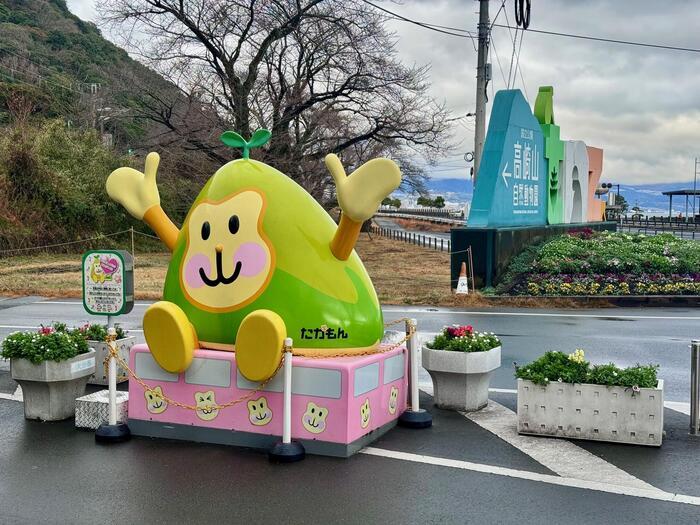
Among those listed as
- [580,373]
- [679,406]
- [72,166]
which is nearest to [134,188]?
[580,373]

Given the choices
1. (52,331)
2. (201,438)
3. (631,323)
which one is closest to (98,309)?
(52,331)

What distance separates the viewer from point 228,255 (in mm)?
7145

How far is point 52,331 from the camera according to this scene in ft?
26.5

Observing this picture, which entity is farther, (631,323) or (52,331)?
(631,323)

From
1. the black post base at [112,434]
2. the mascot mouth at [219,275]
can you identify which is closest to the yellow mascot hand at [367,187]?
the mascot mouth at [219,275]

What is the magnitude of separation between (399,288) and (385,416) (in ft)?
45.9

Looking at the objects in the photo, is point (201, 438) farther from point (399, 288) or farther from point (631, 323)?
point (399, 288)

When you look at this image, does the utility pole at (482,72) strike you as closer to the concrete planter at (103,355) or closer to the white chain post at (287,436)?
the concrete planter at (103,355)

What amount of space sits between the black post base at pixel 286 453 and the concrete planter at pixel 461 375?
195 cm

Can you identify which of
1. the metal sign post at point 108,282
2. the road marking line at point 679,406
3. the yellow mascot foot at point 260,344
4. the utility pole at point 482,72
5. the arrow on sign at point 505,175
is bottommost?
the road marking line at point 679,406

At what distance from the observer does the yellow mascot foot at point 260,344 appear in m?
6.50

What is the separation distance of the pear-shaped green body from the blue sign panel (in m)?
12.5

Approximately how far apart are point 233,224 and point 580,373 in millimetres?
3482

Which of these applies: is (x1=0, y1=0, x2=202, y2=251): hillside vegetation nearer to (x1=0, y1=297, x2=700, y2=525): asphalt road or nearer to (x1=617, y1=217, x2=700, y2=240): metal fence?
(x1=0, y1=297, x2=700, y2=525): asphalt road
